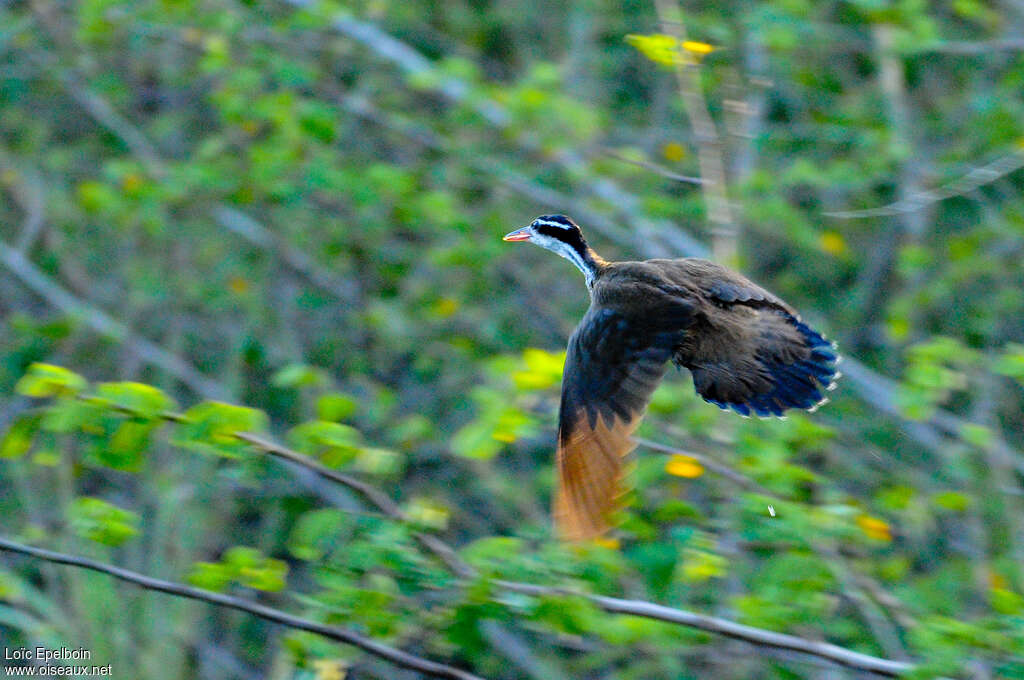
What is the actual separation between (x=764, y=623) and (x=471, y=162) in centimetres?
346

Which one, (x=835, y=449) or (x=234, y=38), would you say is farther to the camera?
(x=234, y=38)

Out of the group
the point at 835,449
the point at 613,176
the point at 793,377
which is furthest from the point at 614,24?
the point at 793,377

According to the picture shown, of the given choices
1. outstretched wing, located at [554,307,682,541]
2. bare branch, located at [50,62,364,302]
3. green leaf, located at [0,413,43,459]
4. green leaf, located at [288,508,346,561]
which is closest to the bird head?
outstretched wing, located at [554,307,682,541]

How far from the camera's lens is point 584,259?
392cm

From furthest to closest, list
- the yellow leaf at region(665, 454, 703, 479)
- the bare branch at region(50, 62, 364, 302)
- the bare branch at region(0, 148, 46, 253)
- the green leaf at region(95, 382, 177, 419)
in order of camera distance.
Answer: the bare branch at region(50, 62, 364, 302), the bare branch at region(0, 148, 46, 253), the yellow leaf at region(665, 454, 703, 479), the green leaf at region(95, 382, 177, 419)

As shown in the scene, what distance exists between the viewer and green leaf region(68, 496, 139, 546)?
3043mm

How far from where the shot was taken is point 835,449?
5117 mm

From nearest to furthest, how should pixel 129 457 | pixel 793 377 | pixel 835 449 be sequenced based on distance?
pixel 129 457
pixel 793 377
pixel 835 449

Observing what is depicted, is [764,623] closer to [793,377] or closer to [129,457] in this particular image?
[793,377]

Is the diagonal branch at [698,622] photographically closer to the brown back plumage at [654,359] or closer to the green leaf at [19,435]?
the brown back plumage at [654,359]

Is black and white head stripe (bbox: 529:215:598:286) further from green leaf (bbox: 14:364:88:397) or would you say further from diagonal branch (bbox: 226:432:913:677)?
green leaf (bbox: 14:364:88:397)

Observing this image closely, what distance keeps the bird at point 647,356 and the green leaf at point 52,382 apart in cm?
131

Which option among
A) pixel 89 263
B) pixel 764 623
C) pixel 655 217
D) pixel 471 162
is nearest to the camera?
pixel 764 623

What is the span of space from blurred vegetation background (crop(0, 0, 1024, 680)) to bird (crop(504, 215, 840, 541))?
14cm
